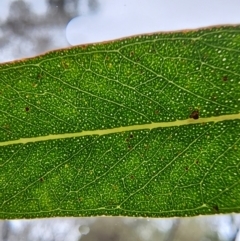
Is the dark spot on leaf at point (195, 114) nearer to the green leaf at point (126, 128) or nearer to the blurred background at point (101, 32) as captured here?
the green leaf at point (126, 128)

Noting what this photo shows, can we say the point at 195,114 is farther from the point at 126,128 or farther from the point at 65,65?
the point at 65,65

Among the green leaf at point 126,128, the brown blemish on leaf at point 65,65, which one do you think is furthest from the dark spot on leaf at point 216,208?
the brown blemish on leaf at point 65,65

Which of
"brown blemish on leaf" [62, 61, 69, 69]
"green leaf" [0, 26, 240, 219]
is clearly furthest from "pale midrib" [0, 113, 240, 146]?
"brown blemish on leaf" [62, 61, 69, 69]

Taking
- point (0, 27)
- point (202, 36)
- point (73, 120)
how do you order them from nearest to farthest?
point (202, 36) < point (73, 120) < point (0, 27)

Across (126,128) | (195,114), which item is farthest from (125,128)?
(195,114)

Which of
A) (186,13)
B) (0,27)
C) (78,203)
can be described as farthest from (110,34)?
(78,203)

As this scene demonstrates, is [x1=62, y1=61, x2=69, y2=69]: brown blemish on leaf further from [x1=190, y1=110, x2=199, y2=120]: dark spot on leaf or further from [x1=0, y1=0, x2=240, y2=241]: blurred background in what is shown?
[x1=190, y1=110, x2=199, y2=120]: dark spot on leaf

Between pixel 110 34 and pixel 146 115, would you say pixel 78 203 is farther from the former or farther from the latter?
pixel 110 34
